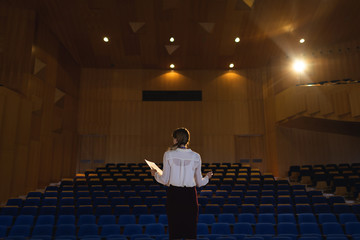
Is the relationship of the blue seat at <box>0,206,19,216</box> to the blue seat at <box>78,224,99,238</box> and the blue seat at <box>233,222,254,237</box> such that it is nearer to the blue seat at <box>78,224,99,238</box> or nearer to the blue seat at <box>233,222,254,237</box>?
the blue seat at <box>78,224,99,238</box>

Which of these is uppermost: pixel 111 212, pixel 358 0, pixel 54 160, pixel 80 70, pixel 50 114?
pixel 358 0

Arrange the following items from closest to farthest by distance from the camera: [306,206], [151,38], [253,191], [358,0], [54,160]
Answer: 1. [306,206]
2. [253,191]
3. [358,0]
4. [54,160]
5. [151,38]

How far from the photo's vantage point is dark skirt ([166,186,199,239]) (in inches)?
72.0

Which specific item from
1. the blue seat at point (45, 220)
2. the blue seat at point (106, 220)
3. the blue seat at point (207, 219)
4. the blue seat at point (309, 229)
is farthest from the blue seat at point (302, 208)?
the blue seat at point (45, 220)

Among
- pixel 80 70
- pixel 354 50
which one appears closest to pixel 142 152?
pixel 80 70

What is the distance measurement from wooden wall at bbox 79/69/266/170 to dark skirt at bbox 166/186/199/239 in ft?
36.2

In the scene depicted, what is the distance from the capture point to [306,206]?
5656 millimetres

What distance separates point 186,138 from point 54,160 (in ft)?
32.6

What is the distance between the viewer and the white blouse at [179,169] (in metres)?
1.89

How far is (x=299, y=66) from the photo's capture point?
12055mm

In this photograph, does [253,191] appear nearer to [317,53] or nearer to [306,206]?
[306,206]

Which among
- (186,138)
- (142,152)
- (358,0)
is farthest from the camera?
(142,152)

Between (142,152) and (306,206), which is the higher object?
(142,152)

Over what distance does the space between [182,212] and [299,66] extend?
12096 millimetres
